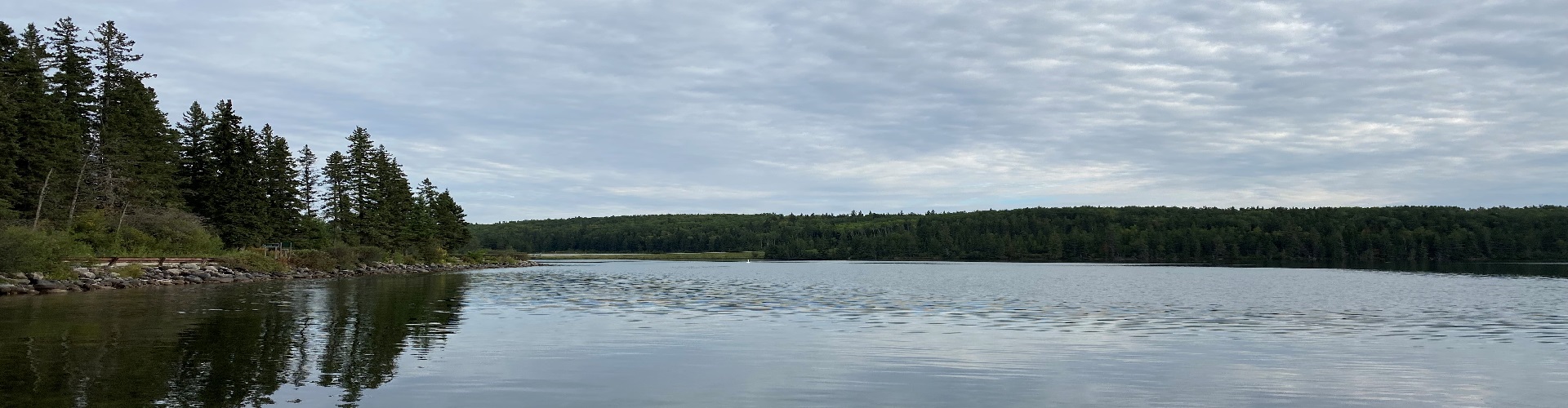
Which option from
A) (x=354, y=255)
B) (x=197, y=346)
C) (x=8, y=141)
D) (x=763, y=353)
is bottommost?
(x=763, y=353)

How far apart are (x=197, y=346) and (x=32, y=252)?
90.8 feet

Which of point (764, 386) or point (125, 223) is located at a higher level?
point (125, 223)

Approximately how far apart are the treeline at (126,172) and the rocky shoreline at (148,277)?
53.4 inches

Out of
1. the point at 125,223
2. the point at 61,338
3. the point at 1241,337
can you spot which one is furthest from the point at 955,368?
the point at 125,223

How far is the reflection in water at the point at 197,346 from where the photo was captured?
13.8 metres

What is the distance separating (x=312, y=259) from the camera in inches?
3049

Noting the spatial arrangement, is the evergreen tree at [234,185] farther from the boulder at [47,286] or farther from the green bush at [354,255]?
the boulder at [47,286]

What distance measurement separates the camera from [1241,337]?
25.0 m

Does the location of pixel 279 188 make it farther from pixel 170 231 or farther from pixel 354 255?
pixel 170 231

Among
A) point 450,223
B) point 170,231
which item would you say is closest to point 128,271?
point 170,231

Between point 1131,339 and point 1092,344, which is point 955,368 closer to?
point 1092,344

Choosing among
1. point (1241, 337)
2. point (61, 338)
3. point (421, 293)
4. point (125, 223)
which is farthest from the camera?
point (125, 223)

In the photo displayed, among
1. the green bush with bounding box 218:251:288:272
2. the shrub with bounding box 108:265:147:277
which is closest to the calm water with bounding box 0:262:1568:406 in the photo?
the shrub with bounding box 108:265:147:277

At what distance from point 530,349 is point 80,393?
887 cm
